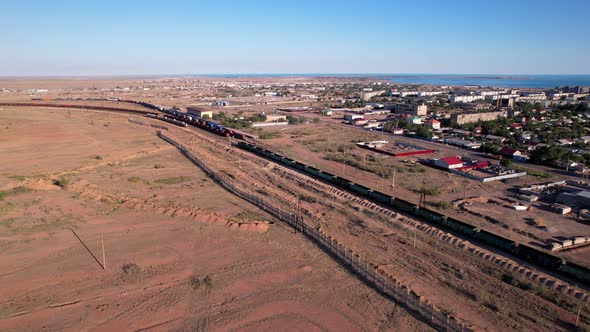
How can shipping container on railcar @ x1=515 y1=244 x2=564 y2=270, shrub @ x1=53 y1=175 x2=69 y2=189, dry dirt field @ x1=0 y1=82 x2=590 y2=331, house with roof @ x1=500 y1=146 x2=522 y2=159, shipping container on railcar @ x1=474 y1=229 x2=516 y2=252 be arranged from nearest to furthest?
dry dirt field @ x1=0 y1=82 x2=590 y2=331
shipping container on railcar @ x1=515 y1=244 x2=564 y2=270
shipping container on railcar @ x1=474 y1=229 x2=516 y2=252
shrub @ x1=53 y1=175 x2=69 y2=189
house with roof @ x1=500 y1=146 x2=522 y2=159

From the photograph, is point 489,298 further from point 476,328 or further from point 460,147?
point 460,147

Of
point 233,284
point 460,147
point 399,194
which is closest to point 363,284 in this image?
point 233,284

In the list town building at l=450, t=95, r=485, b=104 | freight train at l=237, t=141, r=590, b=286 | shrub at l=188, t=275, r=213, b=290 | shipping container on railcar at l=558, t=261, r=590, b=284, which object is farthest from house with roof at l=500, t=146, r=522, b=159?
town building at l=450, t=95, r=485, b=104

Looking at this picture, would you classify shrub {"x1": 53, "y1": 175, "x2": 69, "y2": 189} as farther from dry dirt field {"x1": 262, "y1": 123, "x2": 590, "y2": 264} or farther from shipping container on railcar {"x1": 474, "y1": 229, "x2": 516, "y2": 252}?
shipping container on railcar {"x1": 474, "y1": 229, "x2": 516, "y2": 252}

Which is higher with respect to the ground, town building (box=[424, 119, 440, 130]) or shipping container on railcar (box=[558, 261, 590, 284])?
town building (box=[424, 119, 440, 130])

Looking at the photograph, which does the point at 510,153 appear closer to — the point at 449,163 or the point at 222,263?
the point at 449,163

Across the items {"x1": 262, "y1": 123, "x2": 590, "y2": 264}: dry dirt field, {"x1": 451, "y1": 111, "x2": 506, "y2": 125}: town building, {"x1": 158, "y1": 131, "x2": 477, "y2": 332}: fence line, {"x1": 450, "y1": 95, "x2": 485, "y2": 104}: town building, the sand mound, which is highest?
{"x1": 450, "y1": 95, "x2": 485, "y2": 104}: town building

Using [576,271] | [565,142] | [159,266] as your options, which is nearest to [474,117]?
[565,142]
